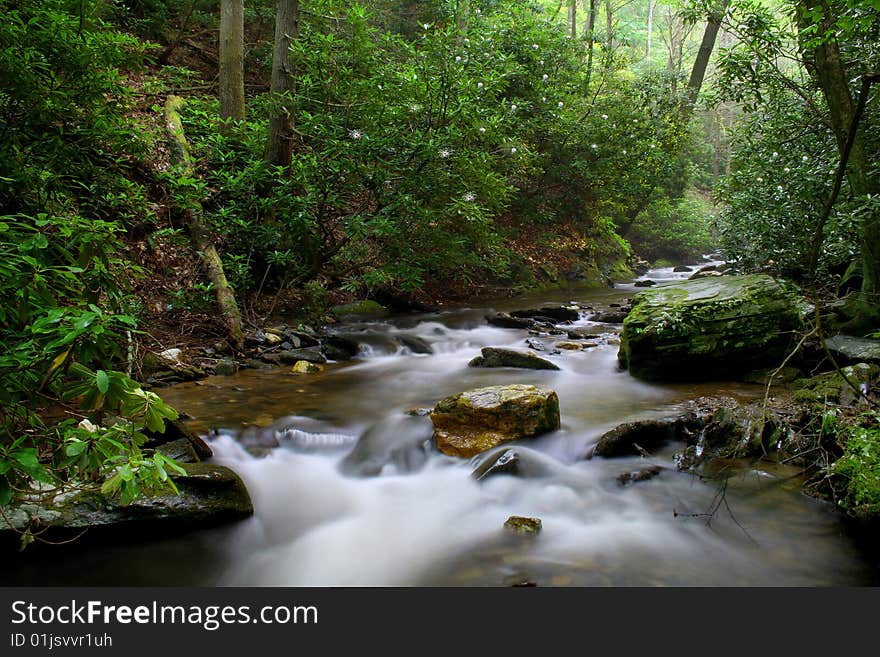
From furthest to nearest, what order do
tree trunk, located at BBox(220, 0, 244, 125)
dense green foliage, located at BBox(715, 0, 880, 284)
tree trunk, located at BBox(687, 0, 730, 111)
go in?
tree trunk, located at BBox(687, 0, 730, 111) → tree trunk, located at BBox(220, 0, 244, 125) → dense green foliage, located at BBox(715, 0, 880, 284)

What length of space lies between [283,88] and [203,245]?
8.58 ft

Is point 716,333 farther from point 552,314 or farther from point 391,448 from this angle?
point 552,314

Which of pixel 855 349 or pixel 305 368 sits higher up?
Answer: pixel 855 349

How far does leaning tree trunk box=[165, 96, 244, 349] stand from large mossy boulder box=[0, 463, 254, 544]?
3.58m

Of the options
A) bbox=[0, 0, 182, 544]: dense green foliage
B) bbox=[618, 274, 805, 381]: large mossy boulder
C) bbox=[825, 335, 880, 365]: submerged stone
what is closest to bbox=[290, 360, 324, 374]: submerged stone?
bbox=[0, 0, 182, 544]: dense green foliage

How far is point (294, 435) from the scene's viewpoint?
4836 millimetres

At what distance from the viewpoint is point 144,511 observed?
3.23 m

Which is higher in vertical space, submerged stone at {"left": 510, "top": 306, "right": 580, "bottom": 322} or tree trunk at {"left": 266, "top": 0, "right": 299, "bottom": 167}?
tree trunk at {"left": 266, "top": 0, "right": 299, "bottom": 167}

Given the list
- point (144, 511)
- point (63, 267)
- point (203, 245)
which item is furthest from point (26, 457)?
point (203, 245)

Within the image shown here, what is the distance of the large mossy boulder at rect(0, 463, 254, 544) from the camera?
2971 millimetres

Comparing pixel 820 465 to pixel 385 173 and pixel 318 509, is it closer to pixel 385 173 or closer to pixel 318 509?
pixel 318 509

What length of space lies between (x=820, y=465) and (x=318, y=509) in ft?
11.5

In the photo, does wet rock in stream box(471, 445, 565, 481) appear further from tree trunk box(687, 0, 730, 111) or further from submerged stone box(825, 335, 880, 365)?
tree trunk box(687, 0, 730, 111)
